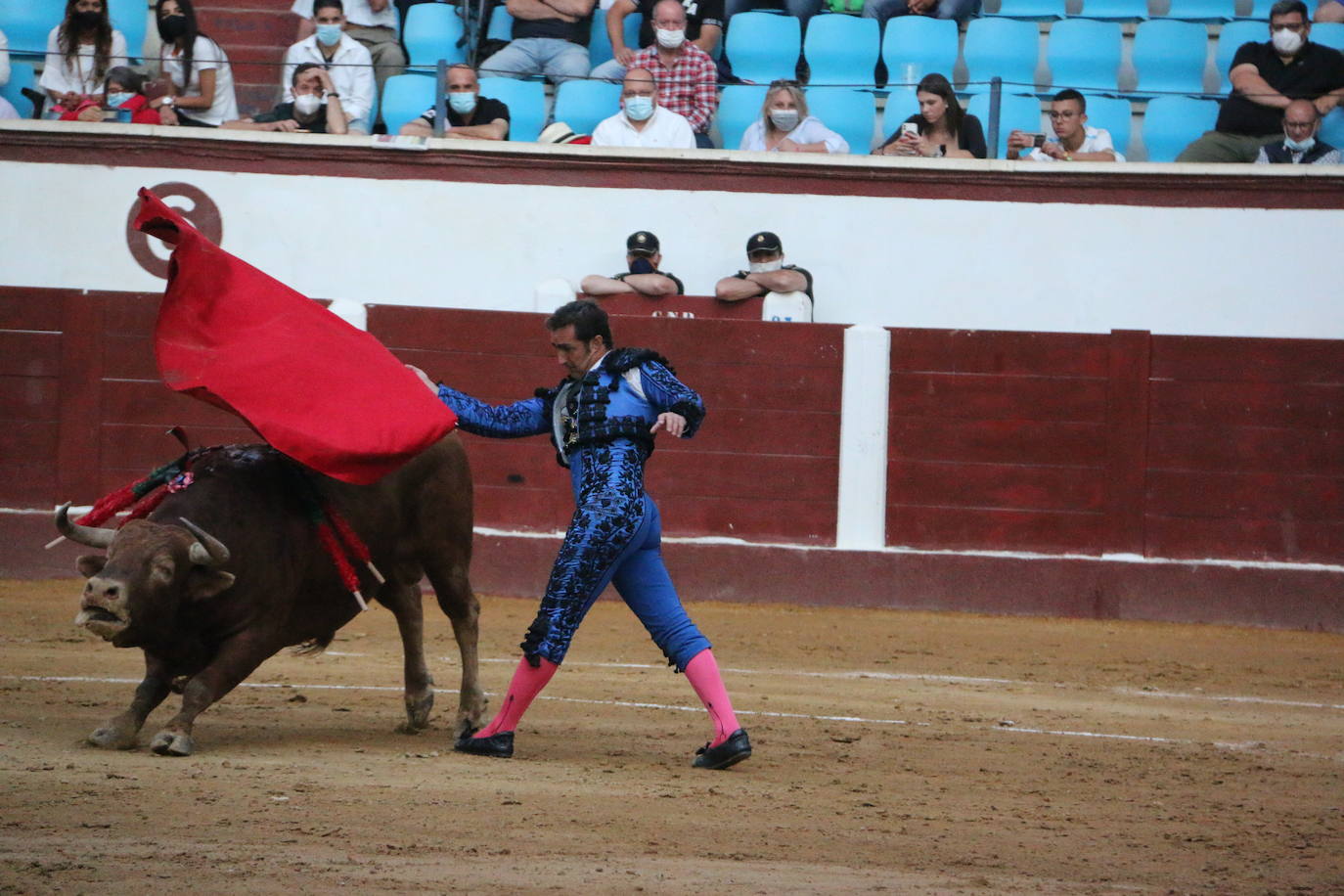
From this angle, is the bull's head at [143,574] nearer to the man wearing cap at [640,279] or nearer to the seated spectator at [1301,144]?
the man wearing cap at [640,279]

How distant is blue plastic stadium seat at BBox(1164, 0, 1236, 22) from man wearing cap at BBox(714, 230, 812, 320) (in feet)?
10.4

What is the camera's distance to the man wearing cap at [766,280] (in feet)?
28.5

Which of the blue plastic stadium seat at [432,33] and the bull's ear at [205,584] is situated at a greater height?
the blue plastic stadium seat at [432,33]

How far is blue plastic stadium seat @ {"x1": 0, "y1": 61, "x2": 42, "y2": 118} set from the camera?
9789mm

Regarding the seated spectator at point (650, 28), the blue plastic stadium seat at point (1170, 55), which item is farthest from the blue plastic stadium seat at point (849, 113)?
the blue plastic stadium seat at point (1170, 55)

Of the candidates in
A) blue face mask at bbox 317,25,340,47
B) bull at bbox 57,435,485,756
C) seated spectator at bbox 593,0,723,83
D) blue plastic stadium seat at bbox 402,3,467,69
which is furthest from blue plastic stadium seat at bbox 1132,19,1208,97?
bull at bbox 57,435,485,756

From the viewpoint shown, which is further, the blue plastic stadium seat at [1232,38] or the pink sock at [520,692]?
the blue plastic stadium seat at [1232,38]

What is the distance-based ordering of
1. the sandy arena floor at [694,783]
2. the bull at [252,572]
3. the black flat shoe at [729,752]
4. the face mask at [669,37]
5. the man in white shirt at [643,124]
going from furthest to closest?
the face mask at [669,37], the man in white shirt at [643,124], the black flat shoe at [729,752], the bull at [252,572], the sandy arena floor at [694,783]

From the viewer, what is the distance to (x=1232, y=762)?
15.9ft

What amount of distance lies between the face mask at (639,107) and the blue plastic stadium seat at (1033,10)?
251 cm

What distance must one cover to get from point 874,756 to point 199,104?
249 inches

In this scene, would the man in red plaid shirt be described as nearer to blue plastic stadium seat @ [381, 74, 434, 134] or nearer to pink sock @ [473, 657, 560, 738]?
blue plastic stadium seat @ [381, 74, 434, 134]

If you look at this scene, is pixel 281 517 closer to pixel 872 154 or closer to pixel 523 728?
pixel 523 728

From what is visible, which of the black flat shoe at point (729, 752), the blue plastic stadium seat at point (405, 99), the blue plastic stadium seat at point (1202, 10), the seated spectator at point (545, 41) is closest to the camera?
the black flat shoe at point (729, 752)
